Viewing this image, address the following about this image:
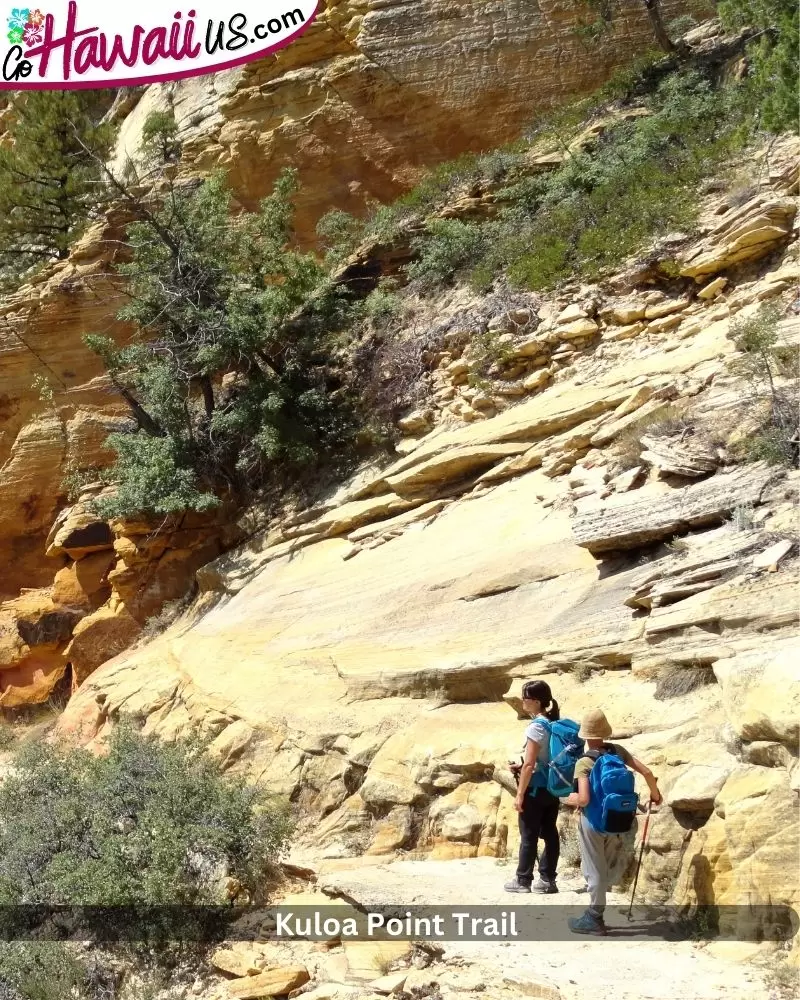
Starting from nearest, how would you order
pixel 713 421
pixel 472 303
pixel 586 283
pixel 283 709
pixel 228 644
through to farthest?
pixel 713 421
pixel 283 709
pixel 228 644
pixel 586 283
pixel 472 303

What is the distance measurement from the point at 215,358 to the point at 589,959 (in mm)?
11011

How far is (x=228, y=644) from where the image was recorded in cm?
1118

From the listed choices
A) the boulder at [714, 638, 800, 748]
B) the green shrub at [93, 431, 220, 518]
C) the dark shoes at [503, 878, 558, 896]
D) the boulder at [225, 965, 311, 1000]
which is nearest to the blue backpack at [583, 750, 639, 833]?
the boulder at [714, 638, 800, 748]

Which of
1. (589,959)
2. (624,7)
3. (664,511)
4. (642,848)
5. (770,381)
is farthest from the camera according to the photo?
(624,7)

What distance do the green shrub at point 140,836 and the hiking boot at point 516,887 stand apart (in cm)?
195

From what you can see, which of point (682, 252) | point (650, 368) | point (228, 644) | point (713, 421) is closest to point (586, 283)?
point (682, 252)

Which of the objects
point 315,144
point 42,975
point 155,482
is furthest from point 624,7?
point 42,975

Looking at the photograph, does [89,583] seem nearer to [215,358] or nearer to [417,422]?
[215,358]

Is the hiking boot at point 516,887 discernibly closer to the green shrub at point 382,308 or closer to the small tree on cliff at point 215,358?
the small tree on cliff at point 215,358

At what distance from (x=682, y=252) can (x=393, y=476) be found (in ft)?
14.0

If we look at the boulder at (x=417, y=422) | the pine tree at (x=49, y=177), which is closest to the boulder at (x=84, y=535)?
the pine tree at (x=49, y=177)

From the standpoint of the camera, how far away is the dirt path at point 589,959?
164 inches

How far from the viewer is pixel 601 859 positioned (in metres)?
4.93

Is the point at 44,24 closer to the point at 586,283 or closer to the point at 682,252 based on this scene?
the point at 586,283
